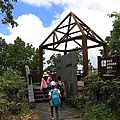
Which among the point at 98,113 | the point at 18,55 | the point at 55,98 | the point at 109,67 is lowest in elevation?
the point at 98,113

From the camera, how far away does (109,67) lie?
8.59 m

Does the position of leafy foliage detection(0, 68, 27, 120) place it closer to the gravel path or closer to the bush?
the gravel path

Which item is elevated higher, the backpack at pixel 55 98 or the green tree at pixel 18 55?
the green tree at pixel 18 55

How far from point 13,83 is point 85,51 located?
3526 mm

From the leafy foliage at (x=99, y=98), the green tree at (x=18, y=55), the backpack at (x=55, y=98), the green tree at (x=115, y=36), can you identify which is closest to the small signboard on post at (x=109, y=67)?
the leafy foliage at (x=99, y=98)

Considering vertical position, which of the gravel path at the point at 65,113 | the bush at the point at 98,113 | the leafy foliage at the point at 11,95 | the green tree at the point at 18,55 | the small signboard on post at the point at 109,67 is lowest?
the gravel path at the point at 65,113

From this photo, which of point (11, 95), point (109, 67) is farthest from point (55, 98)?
point (11, 95)

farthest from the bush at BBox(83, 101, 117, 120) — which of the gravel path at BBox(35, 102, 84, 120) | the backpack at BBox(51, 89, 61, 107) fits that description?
the backpack at BBox(51, 89, 61, 107)

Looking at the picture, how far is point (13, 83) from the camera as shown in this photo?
1021 cm

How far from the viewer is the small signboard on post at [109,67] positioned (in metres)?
8.13

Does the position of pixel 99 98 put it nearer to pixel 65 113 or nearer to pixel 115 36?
pixel 65 113

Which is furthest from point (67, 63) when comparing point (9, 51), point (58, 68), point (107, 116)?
point (9, 51)

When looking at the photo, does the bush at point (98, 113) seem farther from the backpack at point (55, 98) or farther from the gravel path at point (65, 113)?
the backpack at point (55, 98)

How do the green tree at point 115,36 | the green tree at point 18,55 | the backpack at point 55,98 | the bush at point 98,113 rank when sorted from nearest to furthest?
1. the bush at point 98,113
2. the backpack at point 55,98
3. the green tree at point 115,36
4. the green tree at point 18,55
